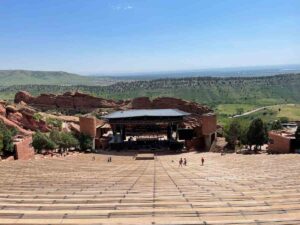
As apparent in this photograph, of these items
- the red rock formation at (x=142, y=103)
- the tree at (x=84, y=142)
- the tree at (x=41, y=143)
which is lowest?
the tree at (x=84, y=142)

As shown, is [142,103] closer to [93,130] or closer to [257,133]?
[93,130]

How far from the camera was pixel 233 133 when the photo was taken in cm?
6094

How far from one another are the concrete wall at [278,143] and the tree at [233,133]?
289 inches

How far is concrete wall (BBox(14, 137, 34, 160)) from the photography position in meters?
42.4

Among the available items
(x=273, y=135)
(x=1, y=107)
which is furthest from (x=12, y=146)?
(x=273, y=135)

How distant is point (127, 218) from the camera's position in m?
8.38

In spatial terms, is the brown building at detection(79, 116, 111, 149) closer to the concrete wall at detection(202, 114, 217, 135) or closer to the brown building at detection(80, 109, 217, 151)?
the brown building at detection(80, 109, 217, 151)

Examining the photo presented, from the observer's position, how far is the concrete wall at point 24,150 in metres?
42.4

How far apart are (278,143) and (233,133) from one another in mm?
10092

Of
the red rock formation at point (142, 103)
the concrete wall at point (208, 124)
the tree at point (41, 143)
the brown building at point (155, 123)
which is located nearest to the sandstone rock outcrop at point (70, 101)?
the red rock formation at point (142, 103)

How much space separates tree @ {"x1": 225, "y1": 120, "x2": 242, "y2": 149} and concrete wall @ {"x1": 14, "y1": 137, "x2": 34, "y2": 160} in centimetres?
3143

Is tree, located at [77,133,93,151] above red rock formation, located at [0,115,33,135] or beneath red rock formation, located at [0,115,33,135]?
beneath

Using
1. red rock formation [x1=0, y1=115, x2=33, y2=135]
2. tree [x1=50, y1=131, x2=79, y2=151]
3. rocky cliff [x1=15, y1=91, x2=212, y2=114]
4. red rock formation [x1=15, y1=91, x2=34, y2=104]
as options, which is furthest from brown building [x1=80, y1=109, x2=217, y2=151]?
red rock formation [x1=15, y1=91, x2=34, y2=104]

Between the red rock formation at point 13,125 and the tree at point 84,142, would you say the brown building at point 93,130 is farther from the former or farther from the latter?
the red rock formation at point 13,125
